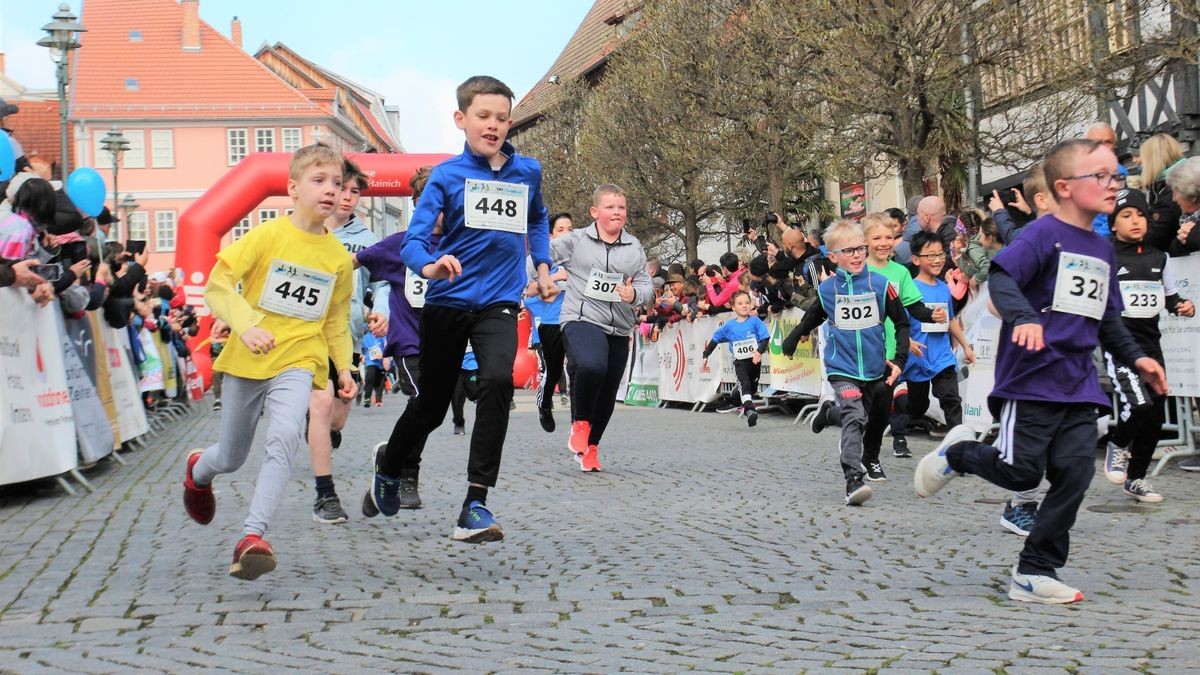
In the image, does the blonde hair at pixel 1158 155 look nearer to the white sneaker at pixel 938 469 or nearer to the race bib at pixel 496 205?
the white sneaker at pixel 938 469

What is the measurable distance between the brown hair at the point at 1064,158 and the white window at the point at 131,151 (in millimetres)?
83142

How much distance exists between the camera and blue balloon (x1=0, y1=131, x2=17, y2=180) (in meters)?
10.5

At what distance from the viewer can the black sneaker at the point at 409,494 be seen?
8.16m

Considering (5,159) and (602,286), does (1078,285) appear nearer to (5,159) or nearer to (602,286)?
(602,286)

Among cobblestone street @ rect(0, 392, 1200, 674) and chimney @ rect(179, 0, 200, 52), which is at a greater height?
chimney @ rect(179, 0, 200, 52)

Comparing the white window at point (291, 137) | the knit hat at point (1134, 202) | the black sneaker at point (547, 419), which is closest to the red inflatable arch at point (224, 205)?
the black sneaker at point (547, 419)

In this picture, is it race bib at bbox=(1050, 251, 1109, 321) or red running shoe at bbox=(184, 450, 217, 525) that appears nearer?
race bib at bbox=(1050, 251, 1109, 321)

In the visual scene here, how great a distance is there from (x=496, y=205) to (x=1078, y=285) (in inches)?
102

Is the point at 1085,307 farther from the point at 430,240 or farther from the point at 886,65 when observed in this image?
the point at 886,65

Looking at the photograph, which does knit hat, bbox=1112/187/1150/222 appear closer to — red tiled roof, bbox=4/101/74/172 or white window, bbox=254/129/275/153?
red tiled roof, bbox=4/101/74/172

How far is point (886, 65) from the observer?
22.6 m

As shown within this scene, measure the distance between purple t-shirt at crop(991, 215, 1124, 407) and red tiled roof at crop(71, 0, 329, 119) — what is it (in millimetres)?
83797

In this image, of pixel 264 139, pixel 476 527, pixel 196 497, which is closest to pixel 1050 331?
pixel 476 527

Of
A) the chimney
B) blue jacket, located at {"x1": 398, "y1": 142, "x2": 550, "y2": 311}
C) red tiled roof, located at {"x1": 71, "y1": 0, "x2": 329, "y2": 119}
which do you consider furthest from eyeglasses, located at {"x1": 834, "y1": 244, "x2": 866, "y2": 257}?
the chimney
